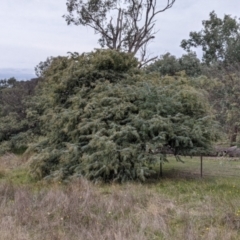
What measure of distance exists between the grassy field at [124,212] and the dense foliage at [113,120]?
0.85 metres

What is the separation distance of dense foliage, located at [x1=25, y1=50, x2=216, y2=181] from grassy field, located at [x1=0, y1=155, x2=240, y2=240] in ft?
2.78

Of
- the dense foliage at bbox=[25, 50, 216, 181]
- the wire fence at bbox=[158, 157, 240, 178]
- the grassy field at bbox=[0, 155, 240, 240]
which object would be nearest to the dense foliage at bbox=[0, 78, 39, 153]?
the dense foliage at bbox=[25, 50, 216, 181]

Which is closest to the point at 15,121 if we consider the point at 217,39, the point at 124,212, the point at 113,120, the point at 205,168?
the point at 113,120

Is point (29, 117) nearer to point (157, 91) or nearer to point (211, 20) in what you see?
point (157, 91)

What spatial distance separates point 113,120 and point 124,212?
4.83 m

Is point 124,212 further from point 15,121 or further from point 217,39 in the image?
point 217,39

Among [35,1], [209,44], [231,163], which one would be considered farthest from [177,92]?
[209,44]

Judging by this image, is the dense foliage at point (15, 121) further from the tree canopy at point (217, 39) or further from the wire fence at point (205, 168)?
the tree canopy at point (217, 39)

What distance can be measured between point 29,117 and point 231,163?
12666 mm

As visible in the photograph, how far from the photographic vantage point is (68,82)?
1265 cm

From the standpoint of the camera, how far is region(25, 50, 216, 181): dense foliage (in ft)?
33.6

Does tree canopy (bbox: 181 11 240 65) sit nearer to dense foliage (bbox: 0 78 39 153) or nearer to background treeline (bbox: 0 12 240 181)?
dense foliage (bbox: 0 78 39 153)

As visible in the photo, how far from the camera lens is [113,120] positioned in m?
11.3

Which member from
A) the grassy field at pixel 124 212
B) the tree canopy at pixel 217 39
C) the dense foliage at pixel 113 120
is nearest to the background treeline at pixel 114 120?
the dense foliage at pixel 113 120
